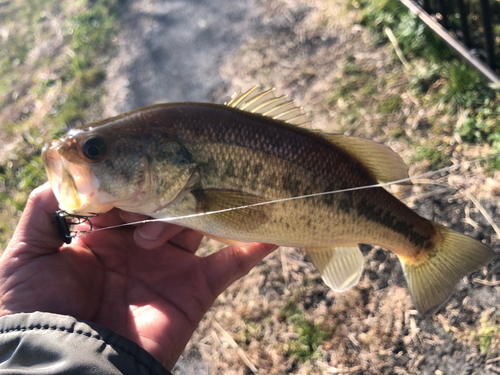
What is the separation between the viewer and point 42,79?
657 cm

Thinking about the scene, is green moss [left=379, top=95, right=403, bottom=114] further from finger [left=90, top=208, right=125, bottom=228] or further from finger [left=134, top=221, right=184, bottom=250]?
finger [left=90, top=208, right=125, bottom=228]

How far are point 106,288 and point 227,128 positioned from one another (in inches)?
46.7

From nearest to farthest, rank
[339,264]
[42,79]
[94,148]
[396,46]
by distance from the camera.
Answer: [94,148] < [339,264] < [396,46] < [42,79]

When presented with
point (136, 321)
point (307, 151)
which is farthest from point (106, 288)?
point (307, 151)

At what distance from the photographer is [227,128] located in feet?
6.21

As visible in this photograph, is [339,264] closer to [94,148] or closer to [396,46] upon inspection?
[94,148]

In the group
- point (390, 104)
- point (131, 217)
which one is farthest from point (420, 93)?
point (131, 217)

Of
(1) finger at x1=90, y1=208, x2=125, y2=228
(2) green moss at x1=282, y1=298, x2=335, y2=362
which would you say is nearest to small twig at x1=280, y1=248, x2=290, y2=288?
(2) green moss at x1=282, y1=298, x2=335, y2=362

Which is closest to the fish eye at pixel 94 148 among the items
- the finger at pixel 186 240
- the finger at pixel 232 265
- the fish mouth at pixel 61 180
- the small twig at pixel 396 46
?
the fish mouth at pixel 61 180

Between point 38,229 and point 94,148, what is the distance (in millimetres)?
558

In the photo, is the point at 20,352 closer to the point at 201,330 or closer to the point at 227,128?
the point at 227,128

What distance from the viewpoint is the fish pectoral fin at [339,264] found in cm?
210

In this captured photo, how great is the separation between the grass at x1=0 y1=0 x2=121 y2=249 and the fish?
128 inches

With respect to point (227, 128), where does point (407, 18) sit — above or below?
above
